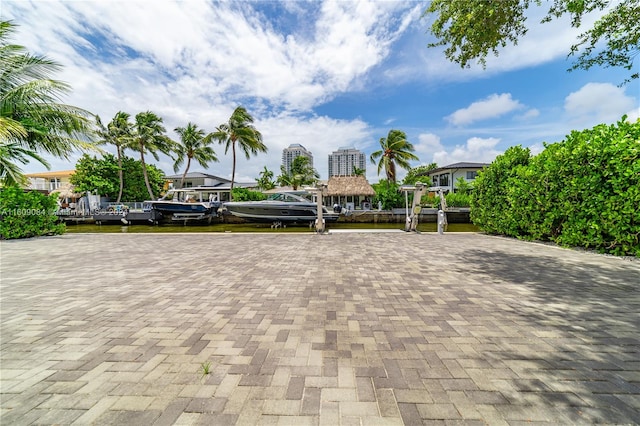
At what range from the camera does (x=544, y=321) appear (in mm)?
2869

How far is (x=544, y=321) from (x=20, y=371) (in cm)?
520

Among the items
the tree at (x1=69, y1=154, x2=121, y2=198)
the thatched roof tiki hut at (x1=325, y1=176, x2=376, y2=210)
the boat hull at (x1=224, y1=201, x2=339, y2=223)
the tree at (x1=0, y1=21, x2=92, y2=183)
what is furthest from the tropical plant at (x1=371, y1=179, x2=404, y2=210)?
the tree at (x1=69, y1=154, x2=121, y2=198)

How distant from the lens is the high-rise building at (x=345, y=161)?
9206 centimetres

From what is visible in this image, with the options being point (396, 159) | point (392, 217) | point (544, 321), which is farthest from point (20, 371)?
point (396, 159)

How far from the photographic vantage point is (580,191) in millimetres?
6383

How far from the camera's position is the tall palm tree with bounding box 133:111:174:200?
90.8 ft

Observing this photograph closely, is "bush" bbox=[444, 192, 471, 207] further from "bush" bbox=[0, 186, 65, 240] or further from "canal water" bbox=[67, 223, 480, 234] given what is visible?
"bush" bbox=[0, 186, 65, 240]

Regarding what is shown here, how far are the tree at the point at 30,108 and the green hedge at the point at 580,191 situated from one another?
1572 cm

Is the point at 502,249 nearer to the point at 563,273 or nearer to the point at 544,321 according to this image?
the point at 563,273

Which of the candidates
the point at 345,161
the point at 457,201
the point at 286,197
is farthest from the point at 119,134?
the point at 345,161

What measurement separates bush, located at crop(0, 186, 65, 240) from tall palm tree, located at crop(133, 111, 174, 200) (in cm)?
2086

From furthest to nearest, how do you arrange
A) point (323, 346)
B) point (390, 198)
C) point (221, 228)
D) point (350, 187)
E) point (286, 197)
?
point (350, 187), point (390, 198), point (286, 197), point (221, 228), point (323, 346)

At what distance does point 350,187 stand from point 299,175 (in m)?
13.1

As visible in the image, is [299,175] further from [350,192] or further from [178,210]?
[178,210]
